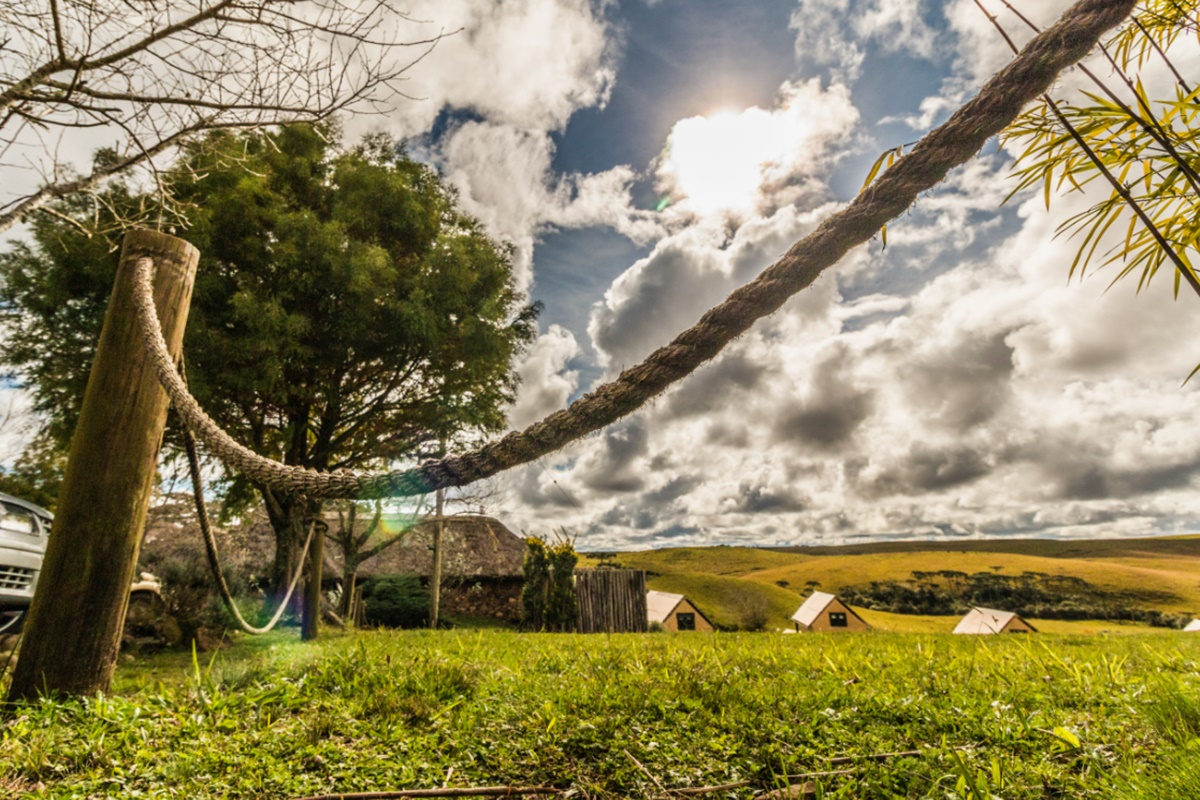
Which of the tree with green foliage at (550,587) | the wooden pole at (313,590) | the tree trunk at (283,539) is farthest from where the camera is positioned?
the tree with green foliage at (550,587)

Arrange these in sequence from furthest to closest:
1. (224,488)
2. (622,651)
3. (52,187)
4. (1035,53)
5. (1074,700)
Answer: (224,488), (52,187), (622,651), (1074,700), (1035,53)

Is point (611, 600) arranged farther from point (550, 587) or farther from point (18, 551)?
point (18, 551)

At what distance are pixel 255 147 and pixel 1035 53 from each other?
48.2ft

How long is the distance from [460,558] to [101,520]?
2155 cm

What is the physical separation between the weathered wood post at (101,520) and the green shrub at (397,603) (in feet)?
57.0

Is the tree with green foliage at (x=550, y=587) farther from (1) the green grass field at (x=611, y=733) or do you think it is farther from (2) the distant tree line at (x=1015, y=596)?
(2) the distant tree line at (x=1015, y=596)

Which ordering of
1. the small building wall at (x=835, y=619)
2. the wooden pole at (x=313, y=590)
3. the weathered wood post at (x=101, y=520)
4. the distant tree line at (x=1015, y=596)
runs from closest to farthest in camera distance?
the weathered wood post at (x=101, y=520)
the wooden pole at (x=313, y=590)
the small building wall at (x=835, y=619)
the distant tree line at (x=1015, y=596)

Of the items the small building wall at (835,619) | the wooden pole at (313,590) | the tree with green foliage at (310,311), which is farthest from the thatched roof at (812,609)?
the wooden pole at (313,590)

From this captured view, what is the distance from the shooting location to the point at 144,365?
10.1ft

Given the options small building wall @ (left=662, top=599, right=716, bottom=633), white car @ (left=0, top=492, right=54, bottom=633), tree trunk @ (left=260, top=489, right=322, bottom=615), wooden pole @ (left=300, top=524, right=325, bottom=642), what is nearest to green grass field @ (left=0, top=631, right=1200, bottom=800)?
wooden pole @ (left=300, top=524, right=325, bottom=642)

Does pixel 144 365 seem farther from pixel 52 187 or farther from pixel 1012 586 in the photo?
pixel 1012 586

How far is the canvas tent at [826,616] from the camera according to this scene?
2700 cm

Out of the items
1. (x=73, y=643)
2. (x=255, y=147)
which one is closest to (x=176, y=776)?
(x=73, y=643)

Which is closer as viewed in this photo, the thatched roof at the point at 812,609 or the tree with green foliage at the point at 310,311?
the tree with green foliage at the point at 310,311
